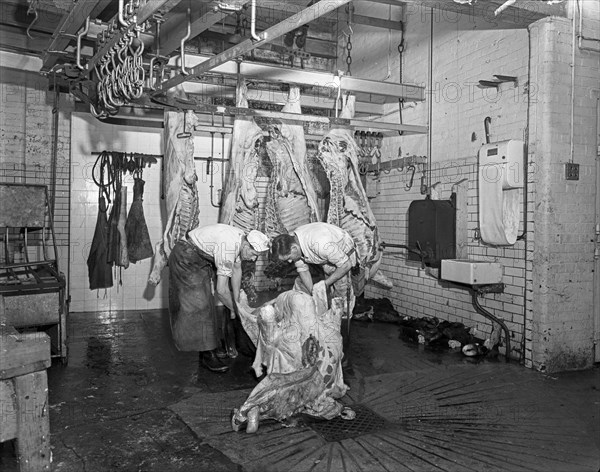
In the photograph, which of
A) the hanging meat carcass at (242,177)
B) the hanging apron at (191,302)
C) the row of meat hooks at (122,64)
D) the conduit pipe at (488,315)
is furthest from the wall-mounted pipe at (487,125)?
the row of meat hooks at (122,64)

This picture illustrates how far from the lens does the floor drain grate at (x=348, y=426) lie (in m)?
3.68

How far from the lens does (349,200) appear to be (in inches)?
239

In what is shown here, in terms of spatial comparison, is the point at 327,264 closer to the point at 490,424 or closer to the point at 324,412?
the point at 324,412

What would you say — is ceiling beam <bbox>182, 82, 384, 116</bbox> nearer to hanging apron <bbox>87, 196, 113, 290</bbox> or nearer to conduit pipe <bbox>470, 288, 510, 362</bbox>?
hanging apron <bbox>87, 196, 113, 290</bbox>

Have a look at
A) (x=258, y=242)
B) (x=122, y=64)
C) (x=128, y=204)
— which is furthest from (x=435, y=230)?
(x=128, y=204)

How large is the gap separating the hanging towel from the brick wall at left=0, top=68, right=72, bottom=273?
0.99 meters

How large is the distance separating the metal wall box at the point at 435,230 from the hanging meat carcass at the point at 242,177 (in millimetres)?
2299

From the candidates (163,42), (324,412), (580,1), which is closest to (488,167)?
(580,1)

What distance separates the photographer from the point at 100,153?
26.1 feet

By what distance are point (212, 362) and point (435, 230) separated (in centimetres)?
321

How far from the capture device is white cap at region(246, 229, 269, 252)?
473cm

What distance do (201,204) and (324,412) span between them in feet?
17.9

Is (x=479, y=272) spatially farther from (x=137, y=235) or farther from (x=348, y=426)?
(x=137, y=235)

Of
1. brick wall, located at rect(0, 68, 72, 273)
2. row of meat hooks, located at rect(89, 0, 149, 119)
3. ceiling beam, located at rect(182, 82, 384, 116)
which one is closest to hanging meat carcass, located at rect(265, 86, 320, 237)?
ceiling beam, located at rect(182, 82, 384, 116)
